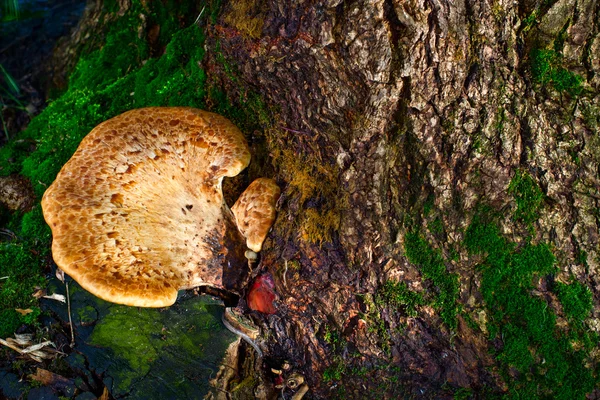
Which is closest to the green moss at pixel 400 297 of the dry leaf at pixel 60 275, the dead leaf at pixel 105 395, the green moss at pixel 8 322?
the dead leaf at pixel 105 395

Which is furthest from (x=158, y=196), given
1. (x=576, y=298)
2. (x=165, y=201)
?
(x=576, y=298)

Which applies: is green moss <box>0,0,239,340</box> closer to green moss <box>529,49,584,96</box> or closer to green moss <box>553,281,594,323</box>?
green moss <box>529,49,584,96</box>

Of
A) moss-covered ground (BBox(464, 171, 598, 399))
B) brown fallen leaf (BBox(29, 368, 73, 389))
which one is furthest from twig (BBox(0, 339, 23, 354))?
moss-covered ground (BBox(464, 171, 598, 399))

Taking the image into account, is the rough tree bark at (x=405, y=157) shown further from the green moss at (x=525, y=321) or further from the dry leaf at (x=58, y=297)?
the dry leaf at (x=58, y=297)

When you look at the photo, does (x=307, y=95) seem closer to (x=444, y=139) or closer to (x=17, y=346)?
(x=444, y=139)

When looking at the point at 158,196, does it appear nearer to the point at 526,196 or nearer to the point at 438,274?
the point at 438,274

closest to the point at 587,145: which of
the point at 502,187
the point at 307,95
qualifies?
the point at 502,187
